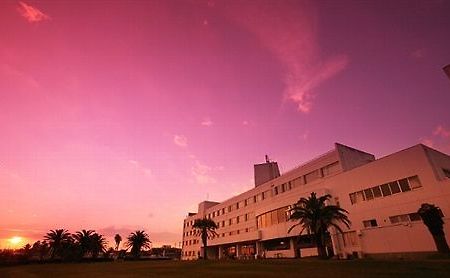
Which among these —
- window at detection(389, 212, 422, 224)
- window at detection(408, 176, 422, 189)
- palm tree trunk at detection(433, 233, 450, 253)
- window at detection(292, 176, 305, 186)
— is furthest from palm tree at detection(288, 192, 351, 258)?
window at detection(292, 176, 305, 186)

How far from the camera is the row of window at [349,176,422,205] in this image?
32812 millimetres

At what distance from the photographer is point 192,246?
98312mm

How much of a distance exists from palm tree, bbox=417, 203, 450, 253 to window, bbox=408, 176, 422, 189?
5.02 metres

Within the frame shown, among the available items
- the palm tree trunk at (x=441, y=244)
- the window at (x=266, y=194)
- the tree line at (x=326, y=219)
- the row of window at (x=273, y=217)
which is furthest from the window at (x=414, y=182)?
the window at (x=266, y=194)

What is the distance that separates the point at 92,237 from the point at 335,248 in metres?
64.7

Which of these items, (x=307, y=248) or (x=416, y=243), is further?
(x=307, y=248)

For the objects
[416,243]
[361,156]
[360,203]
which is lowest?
[416,243]

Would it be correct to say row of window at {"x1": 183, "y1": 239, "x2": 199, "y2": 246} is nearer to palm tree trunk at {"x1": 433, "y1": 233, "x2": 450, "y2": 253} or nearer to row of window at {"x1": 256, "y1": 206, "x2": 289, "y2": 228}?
row of window at {"x1": 256, "y1": 206, "x2": 289, "y2": 228}

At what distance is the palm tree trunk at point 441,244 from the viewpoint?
87.8 feet

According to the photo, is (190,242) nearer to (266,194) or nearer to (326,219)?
(266,194)

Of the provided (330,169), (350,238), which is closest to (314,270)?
(350,238)

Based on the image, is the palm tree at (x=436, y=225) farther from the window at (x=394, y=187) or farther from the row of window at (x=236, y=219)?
the row of window at (x=236, y=219)

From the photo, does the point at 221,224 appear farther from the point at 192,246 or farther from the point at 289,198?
the point at 289,198

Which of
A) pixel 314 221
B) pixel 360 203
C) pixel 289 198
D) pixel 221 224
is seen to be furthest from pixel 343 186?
pixel 221 224
